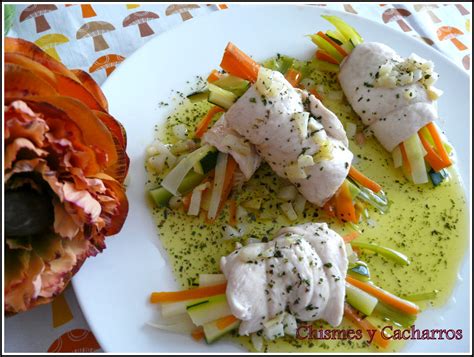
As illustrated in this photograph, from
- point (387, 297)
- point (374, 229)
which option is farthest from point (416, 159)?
point (387, 297)

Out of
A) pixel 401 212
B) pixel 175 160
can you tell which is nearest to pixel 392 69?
pixel 401 212

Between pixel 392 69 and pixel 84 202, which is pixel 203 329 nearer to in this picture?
pixel 84 202

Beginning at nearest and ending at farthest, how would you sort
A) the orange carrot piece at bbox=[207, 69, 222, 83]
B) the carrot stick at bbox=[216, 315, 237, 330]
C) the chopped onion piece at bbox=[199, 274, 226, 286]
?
the carrot stick at bbox=[216, 315, 237, 330] < the chopped onion piece at bbox=[199, 274, 226, 286] < the orange carrot piece at bbox=[207, 69, 222, 83]

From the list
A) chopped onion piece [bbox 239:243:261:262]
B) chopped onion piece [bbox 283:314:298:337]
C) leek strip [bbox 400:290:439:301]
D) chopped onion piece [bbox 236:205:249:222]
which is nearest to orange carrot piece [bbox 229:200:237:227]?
chopped onion piece [bbox 236:205:249:222]

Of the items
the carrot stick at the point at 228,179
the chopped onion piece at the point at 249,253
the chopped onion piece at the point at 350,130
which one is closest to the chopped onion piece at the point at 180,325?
the chopped onion piece at the point at 249,253

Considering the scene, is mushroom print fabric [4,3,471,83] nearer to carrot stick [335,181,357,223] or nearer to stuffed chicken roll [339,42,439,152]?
stuffed chicken roll [339,42,439,152]

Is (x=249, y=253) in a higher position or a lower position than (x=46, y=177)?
lower

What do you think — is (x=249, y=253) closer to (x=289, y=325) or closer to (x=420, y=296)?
(x=289, y=325)
